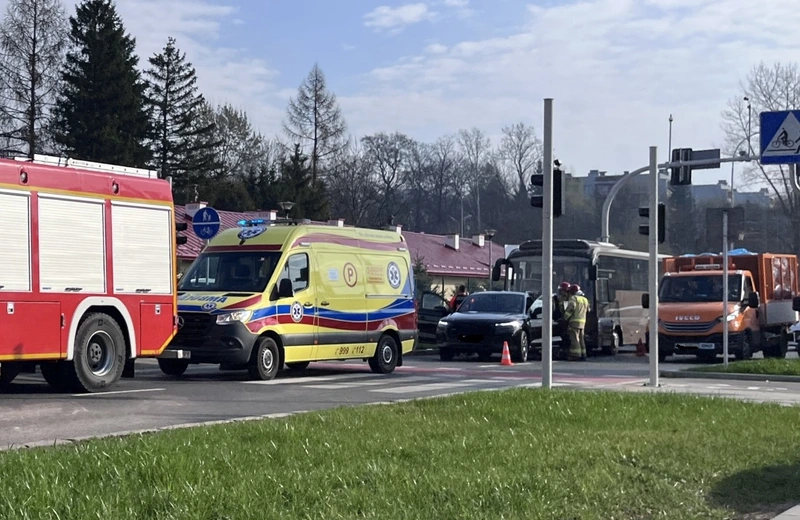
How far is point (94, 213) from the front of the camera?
51.5ft

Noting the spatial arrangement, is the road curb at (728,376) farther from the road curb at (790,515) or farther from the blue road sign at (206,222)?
the road curb at (790,515)

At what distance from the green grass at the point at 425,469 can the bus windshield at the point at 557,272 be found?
63.8 ft

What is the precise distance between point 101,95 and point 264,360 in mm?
38784

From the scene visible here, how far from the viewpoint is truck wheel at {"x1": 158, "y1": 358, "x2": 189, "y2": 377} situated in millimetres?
19312

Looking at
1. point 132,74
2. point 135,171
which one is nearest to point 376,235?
point 135,171

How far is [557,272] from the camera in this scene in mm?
31578

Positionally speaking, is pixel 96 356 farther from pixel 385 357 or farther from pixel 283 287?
pixel 385 357

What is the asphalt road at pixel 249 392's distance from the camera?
12.2 meters

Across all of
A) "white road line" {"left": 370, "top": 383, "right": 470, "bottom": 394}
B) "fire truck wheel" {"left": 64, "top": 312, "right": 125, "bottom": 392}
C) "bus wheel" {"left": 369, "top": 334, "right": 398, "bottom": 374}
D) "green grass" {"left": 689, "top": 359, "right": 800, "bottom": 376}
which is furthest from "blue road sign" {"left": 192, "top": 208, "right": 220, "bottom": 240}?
"green grass" {"left": 689, "top": 359, "right": 800, "bottom": 376}

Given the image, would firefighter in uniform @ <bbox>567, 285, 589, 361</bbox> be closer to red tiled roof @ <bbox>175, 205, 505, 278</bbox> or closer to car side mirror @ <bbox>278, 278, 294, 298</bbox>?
car side mirror @ <bbox>278, 278, 294, 298</bbox>

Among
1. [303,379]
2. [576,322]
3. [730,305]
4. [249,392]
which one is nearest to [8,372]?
[249,392]

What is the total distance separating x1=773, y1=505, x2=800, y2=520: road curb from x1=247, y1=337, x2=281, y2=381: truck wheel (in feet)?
37.4

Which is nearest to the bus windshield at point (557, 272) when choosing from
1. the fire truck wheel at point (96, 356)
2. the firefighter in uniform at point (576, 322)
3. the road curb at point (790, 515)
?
the firefighter in uniform at point (576, 322)

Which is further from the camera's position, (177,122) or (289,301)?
(177,122)
